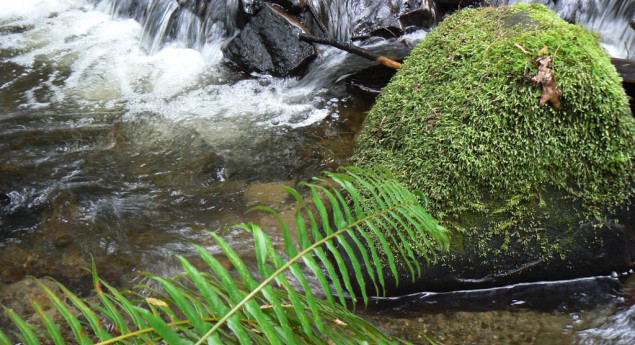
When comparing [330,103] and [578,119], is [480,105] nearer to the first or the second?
[578,119]

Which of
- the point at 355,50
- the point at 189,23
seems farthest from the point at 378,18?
the point at 189,23

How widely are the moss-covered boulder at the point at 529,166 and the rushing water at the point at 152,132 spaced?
1.31ft

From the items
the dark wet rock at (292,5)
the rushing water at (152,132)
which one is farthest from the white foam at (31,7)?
the dark wet rock at (292,5)

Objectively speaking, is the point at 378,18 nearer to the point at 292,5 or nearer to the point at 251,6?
the point at 292,5

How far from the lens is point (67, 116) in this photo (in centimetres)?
509

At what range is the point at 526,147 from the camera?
287 cm

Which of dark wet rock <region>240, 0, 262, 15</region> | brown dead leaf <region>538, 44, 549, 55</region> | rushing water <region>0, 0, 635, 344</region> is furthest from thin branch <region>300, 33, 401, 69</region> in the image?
brown dead leaf <region>538, 44, 549, 55</region>

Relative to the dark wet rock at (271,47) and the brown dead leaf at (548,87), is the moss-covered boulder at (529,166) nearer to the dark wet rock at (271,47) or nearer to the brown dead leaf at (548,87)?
the brown dead leaf at (548,87)

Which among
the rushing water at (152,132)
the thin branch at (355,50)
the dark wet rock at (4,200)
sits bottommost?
the dark wet rock at (4,200)

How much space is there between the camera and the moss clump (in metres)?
2.84

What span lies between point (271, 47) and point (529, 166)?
4173mm

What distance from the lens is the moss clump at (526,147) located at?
9.31 feet

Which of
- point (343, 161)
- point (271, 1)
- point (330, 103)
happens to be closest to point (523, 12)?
point (343, 161)

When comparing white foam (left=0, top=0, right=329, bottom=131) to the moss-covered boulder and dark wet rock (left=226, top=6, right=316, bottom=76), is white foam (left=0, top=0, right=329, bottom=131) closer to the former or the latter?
dark wet rock (left=226, top=6, right=316, bottom=76)
